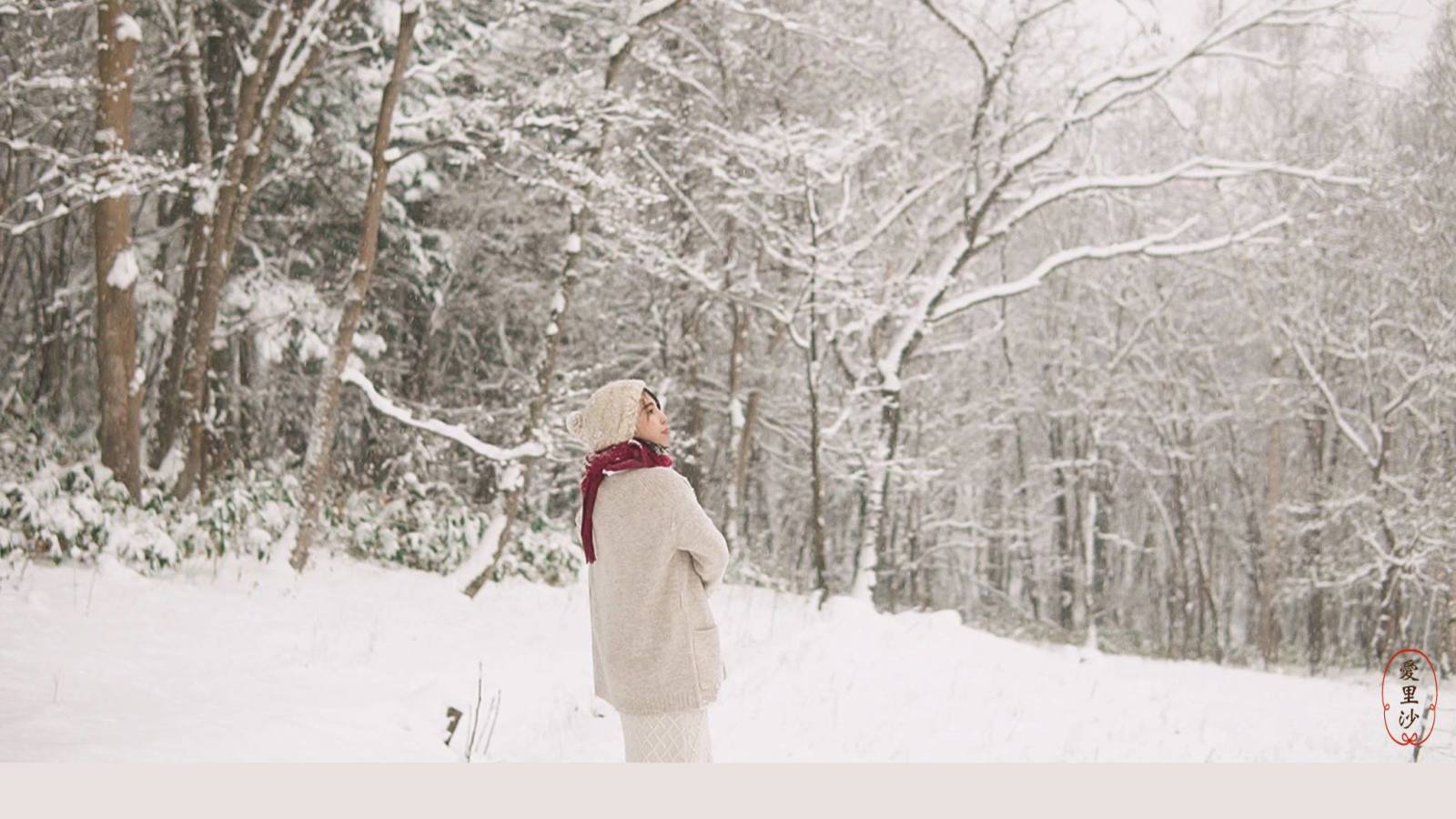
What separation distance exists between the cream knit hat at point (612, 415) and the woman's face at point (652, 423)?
0.02 metres

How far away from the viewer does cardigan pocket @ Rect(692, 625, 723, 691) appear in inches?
124

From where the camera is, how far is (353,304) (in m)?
8.23

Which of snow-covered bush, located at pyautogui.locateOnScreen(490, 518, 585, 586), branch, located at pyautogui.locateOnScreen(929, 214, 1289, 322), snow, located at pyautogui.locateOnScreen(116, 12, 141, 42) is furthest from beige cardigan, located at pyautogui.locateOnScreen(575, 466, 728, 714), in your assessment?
branch, located at pyautogui.locateOnScreen(929, 214, 1289, 322)

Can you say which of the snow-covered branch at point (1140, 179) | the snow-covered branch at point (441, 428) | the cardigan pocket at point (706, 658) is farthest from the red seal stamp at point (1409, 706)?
the snow-covered branch at point (441, 428)

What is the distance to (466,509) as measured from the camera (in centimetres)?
1084

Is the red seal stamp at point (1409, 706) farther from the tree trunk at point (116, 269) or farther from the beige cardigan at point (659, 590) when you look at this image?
the tree trunk at point (116, 269)

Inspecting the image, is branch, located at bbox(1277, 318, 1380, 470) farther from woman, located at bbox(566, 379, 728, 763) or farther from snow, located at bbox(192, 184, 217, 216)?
woman, located at bbox(566, 379, 728, 763)

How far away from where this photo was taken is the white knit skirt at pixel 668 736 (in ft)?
Answer: 10.4

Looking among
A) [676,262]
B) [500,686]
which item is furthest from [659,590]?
[676,262]

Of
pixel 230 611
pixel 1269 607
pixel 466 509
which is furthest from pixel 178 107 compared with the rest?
pixel 1269 607

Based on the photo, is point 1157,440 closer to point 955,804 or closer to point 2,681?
point 955,804

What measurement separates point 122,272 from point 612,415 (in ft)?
18.4

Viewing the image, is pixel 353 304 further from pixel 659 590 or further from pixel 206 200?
pixel 659 590

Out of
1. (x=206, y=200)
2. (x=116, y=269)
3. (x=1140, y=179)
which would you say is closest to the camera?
(x=116, y=269)
